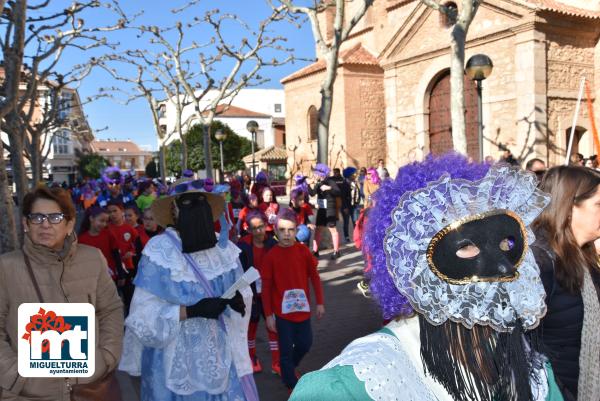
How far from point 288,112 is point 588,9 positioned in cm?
1561

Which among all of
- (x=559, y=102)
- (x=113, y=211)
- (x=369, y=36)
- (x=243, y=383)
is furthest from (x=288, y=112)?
(x=243, y=383)

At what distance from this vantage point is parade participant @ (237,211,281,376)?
520 centimetres

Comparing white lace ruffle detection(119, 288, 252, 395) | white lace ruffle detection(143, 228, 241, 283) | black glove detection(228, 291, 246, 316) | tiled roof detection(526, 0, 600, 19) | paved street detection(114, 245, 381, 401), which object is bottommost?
paved street detection(114, 245, 381, 401)

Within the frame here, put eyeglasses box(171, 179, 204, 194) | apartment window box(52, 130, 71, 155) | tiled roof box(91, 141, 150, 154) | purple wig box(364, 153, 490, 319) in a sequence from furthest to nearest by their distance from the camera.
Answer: tiled roof box(91, 141, 150, 154) < apartment window box(52, 130, 71, 155) < eyeglasses box(171, 179, 204, 194) < purple wig box(364, 153, 490, 319)

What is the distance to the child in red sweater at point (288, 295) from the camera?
15.1 feet

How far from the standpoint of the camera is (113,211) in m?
6.96

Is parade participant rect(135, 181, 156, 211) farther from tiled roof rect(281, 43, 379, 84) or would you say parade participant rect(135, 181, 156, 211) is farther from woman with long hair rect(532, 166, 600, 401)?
tiled roof rect(281, 43, 379, 84)

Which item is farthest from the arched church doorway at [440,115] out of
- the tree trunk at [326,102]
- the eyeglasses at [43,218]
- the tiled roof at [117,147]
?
the tiled roof at [117,147]

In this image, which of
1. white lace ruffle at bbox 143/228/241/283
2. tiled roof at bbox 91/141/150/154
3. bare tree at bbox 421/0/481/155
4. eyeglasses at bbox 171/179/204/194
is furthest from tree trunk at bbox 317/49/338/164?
tiled roof at bbox 91/141/150/154

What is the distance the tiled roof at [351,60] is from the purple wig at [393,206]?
78.3 ft

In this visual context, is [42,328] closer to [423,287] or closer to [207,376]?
[207,376]

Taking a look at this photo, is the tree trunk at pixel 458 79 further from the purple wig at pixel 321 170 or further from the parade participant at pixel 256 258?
the parade participant at pixel 256 258

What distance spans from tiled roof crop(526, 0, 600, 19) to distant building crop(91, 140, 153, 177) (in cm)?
11495

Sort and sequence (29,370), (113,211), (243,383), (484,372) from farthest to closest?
(113,211)
(243,383)
(29,370)
(484,372)
